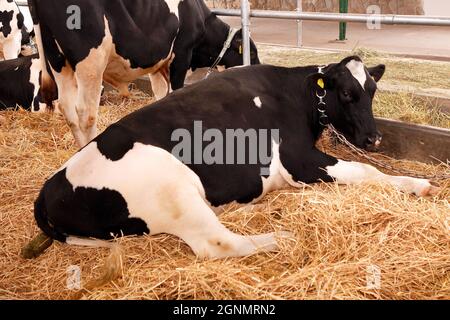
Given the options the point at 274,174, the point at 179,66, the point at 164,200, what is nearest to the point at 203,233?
the point at 164,200

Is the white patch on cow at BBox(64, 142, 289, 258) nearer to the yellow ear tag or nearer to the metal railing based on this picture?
the yellow ear tag

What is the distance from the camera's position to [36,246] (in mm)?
3176

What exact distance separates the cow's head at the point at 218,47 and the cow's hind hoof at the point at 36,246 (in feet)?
11.8

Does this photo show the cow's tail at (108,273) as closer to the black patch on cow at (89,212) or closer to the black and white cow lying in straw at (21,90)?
the black patch on cow at (89,212)

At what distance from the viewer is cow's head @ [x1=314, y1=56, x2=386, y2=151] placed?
12.1 ft

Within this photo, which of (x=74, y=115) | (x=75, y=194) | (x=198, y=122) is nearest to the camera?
(x=75, y=194)

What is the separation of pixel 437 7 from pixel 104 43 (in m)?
9.61

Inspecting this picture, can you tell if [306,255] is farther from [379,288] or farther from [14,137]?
[14,137]

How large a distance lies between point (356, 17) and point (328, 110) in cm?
125

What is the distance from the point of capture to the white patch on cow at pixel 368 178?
11.4ft

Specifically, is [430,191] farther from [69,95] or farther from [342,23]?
[342,23]

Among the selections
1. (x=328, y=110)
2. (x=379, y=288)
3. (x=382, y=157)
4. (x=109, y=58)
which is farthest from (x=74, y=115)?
(x=379, y=288)

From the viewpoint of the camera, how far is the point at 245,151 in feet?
11.1

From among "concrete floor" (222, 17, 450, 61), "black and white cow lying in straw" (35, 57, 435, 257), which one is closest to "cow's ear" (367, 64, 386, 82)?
"black and white cow lying in straw" (35, 57, 435, 257)
